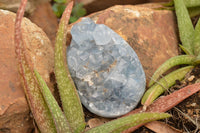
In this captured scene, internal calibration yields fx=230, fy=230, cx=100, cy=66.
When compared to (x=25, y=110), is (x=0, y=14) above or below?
above

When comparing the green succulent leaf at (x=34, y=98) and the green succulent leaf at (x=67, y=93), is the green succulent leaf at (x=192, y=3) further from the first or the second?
the green succulent leaf at (x=34, y=98)

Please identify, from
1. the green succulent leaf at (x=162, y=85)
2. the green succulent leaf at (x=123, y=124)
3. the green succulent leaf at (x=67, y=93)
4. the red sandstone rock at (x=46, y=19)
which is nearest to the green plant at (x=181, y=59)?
the green succulent leaf at (x=162, y=85)

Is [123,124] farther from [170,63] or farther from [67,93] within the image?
[170,63]

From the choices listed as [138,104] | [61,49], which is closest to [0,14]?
[61,49]

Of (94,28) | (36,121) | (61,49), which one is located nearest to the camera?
(36,121)

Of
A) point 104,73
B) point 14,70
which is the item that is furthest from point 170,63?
point 14,70

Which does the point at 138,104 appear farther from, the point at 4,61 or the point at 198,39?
the point at 4,61
